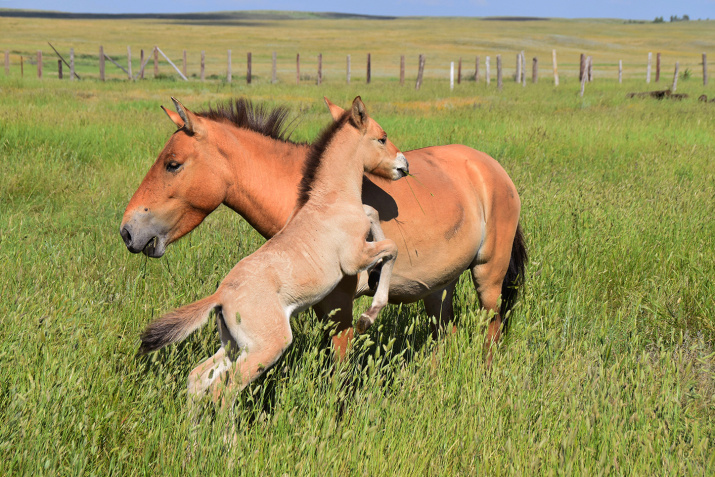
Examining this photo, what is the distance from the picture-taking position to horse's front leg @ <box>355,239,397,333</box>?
2699mm

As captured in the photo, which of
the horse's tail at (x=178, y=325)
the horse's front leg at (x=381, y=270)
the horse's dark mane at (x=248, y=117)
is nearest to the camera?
the horse's tail at (x=178, y=325)

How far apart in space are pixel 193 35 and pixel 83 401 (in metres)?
101

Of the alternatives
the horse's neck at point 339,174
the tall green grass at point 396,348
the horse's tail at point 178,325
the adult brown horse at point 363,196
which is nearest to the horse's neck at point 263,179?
the adult brown horse at point 363,196

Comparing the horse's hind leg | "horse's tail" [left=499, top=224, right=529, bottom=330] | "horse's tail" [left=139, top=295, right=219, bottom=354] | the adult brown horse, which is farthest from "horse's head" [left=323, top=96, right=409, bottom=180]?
"horse's tail" [left=499, top=224, right=529, bottom=330]

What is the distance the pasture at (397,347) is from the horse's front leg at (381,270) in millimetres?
186

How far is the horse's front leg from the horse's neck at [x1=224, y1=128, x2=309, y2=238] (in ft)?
1.90

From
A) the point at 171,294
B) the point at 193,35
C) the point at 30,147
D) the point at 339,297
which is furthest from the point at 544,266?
the point at 193,35

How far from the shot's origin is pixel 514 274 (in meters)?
4.44

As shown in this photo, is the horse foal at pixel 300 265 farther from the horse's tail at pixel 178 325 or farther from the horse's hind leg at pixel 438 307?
the horse's hind leg at pixel 438 307

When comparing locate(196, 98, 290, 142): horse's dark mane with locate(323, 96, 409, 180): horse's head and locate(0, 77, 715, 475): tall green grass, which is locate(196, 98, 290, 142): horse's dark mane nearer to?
locate(323, 96, 409, 180): horse's head

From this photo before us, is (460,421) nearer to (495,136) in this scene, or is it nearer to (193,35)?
(495,136)

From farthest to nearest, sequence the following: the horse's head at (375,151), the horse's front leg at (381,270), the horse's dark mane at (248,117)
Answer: the horse's dark mane at (248,117)
the horse's head at (375,151)
the horse's front leg at (381,270)

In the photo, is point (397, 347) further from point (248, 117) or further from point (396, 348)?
point (248, 117)

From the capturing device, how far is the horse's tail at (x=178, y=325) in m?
2.39
